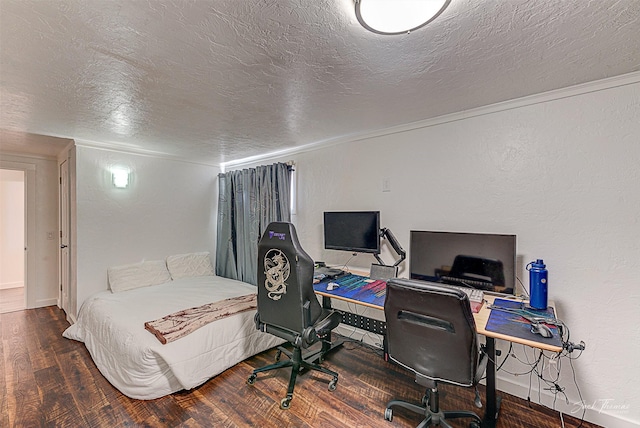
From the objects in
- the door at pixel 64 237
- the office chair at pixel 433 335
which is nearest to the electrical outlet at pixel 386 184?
the office chair at pixel 433 335

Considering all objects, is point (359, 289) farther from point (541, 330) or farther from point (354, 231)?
point (541, 330)

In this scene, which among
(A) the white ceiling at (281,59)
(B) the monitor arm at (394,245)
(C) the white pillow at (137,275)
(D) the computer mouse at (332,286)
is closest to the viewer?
(A) the white ceiling at (281,59)

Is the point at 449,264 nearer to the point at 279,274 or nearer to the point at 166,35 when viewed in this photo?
the point at 279,274

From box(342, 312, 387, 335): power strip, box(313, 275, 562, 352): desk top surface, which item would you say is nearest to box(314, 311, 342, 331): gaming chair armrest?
box(313, 275, 562, 352): desk top surface

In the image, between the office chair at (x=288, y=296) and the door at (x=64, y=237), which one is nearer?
the office chair at (x=288, y=296)

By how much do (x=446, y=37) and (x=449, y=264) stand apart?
1.56 meters

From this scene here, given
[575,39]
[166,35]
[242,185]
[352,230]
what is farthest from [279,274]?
[242,185]

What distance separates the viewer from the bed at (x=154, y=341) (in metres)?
2.11

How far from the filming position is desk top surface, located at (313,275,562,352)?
1.45 meters

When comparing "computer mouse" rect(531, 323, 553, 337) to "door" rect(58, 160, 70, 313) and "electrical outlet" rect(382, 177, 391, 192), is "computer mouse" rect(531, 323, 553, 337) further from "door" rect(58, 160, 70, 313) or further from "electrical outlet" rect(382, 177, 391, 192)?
"door" rect(58, 160, 70, 313)

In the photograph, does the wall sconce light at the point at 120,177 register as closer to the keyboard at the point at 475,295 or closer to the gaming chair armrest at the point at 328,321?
the gaming chair armrest at the point at 328,321

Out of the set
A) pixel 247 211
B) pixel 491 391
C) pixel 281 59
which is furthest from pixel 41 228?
pixel 491 391

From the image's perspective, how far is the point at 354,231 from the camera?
275 cm

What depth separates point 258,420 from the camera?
187 centimetres
